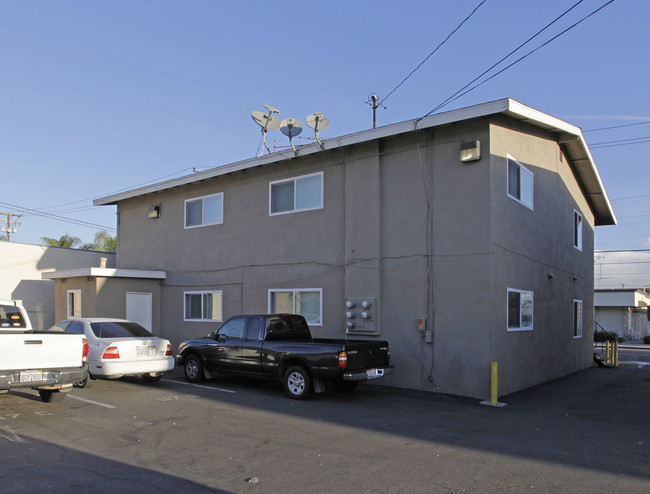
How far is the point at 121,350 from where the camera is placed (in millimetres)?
11047

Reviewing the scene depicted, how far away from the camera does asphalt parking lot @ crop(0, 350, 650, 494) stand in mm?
5535

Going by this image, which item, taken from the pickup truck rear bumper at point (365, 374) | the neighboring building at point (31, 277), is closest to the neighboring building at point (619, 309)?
the pickup truck rear bumper at point (365, 374)

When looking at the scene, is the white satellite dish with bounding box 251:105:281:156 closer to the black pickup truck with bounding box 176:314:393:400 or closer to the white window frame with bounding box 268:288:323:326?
the white window frame with bounding box 268:288:323:326

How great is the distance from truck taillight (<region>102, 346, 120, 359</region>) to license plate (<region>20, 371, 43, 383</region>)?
247 cm

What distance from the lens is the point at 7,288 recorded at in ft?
73.2

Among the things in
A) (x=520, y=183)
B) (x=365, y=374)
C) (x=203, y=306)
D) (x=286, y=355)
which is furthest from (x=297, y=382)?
(x=203, y=306)

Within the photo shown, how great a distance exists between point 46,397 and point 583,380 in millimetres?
13011

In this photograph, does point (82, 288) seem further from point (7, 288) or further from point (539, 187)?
point (539, 187)

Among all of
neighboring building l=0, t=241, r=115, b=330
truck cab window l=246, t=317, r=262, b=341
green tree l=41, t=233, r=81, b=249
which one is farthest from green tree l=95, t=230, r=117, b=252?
truck cab window l=246, t=317, r=262, b=341

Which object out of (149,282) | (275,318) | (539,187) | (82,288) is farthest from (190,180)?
(539,187)

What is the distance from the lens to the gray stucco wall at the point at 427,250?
11.5m

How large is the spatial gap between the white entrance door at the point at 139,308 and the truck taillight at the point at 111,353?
7068mm

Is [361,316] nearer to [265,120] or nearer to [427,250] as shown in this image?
[427,250]

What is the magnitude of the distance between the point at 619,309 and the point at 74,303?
39.2 m
